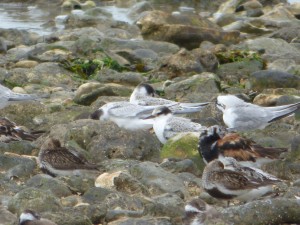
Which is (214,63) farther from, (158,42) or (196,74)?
(158,42)

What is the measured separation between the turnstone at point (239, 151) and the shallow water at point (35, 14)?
13.6m

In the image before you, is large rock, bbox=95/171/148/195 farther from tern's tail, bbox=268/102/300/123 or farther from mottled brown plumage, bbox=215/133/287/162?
tern's tail, bbox=268/102/300/123

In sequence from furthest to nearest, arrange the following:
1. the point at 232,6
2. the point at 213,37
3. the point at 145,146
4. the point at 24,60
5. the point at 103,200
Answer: the point at 232,6 < the point at 213,37 < the point at 24,60 < the point at 145,146 < the point at 103,200

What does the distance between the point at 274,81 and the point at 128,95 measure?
228 centimetres

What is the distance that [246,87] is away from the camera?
1335 centimetres

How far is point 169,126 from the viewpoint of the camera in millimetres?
9977

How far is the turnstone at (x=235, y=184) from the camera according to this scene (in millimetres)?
7047

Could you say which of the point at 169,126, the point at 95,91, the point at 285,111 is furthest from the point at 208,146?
the point at 95,91

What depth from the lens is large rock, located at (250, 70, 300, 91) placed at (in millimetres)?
13000

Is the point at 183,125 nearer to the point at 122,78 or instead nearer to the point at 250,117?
the point at 250,117

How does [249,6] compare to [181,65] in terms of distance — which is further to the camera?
[249,6]

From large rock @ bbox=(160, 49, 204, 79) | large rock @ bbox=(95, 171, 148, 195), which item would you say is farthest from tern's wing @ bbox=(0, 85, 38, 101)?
large rock @ bbox=(95, 171, 148, 195)

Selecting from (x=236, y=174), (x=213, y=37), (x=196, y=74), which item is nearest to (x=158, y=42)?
(x=213, y=37)

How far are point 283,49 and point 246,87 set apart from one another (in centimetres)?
418
